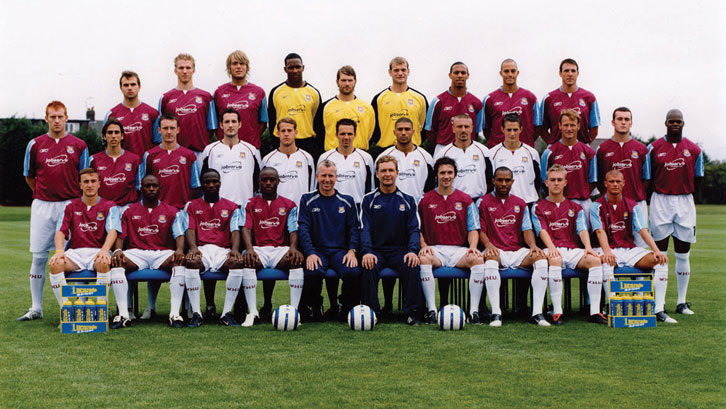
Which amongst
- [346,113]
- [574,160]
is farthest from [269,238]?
[574,160]

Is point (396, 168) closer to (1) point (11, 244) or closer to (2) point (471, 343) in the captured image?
(2) point (471, 343)

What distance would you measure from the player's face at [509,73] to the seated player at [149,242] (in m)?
4.26

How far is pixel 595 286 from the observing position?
7.55 metres

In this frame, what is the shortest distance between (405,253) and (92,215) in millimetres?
3396

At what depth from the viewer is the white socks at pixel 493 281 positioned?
746cm

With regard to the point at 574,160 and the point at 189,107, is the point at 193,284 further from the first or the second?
the point at 574,160

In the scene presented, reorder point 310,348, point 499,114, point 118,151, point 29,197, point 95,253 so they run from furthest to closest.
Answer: point 29,197, point 499,114, point 118,151, point 95,253, point 310,348

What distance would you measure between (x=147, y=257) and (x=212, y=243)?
0.69 m

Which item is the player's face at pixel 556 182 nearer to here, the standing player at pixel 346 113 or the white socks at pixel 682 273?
the white socks at pixel 682 273

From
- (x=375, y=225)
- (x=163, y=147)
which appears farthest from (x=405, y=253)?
(x=163, y=147)

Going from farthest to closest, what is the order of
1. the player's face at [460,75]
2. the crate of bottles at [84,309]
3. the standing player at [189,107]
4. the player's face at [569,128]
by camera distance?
the player's face at [460,75] → the standing player at [189,107] → the player's face at [569,128] → the crate of bottles at [84,309]

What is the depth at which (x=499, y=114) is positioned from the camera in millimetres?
8875

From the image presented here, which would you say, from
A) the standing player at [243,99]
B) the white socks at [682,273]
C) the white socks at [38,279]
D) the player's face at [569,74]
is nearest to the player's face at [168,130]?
the standing player at [243,99]

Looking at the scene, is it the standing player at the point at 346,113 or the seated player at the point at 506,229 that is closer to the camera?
the seated player at the point at 506,229
